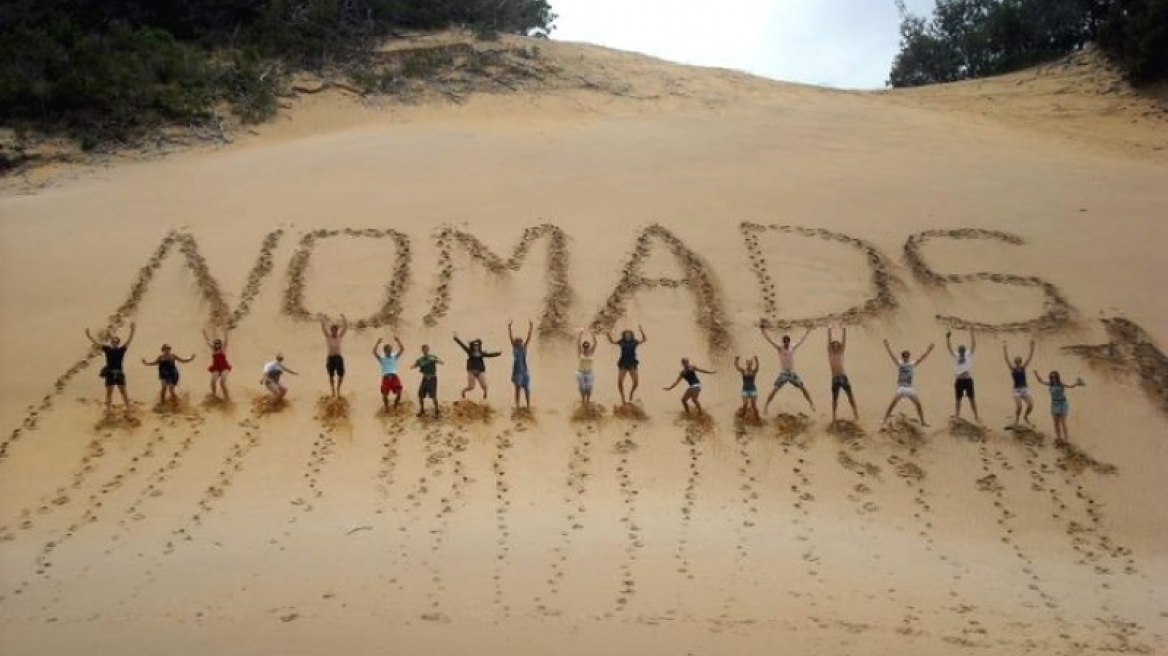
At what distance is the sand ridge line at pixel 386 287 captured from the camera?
17.4m

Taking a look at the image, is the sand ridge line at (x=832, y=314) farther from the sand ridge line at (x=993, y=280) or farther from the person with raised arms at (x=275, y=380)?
the person with raised arms at (x=275, y=380)

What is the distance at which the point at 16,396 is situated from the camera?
50.9ft

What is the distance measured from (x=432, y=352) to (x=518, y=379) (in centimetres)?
184

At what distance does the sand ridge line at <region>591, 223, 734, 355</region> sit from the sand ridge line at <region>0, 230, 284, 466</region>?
16.8 feet

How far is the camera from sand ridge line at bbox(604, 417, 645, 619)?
1107 cm

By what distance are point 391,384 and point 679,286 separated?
16.9 ft

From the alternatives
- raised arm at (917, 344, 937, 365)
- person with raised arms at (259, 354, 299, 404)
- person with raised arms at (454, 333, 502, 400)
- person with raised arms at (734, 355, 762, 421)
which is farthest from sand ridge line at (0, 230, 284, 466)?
raised arm at (917, 344, 937, 365)

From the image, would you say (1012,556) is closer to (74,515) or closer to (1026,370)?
(1026,370)

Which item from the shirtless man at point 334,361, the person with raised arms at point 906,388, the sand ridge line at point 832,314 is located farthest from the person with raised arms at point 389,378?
the person with raised arms at point 906,388

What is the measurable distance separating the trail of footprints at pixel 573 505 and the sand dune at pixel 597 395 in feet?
0.16

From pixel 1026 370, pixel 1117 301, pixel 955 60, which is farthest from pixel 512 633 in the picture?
pixel 955 60

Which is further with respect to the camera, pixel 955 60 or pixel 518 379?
pixel 955 60

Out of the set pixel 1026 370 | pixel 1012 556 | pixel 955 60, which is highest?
pixel 955 60

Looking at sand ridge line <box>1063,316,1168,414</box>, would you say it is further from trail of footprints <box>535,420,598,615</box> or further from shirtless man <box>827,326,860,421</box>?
trail of footprints <box>535,420,598,615</box>
